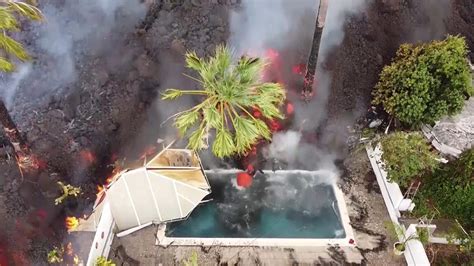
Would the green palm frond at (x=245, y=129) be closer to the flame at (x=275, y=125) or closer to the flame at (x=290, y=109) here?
the flame at (x=275, y=125)

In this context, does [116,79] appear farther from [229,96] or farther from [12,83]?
[229,96]

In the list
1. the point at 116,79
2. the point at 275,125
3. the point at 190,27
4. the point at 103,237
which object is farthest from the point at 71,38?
the point at 103,237

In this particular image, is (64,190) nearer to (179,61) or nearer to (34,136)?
(34,136)

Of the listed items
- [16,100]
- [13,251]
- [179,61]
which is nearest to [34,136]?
[16,100]

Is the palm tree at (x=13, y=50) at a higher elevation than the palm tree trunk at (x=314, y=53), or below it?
below

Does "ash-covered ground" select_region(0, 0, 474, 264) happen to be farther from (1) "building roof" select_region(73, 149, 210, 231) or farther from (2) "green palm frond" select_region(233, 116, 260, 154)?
(2) "green palm frond" select_region(233, 116, 260, 154)

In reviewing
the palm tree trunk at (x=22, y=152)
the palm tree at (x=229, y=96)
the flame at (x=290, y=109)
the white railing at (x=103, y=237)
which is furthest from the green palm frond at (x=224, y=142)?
the palm tree trunk at (x=22, y=152)
